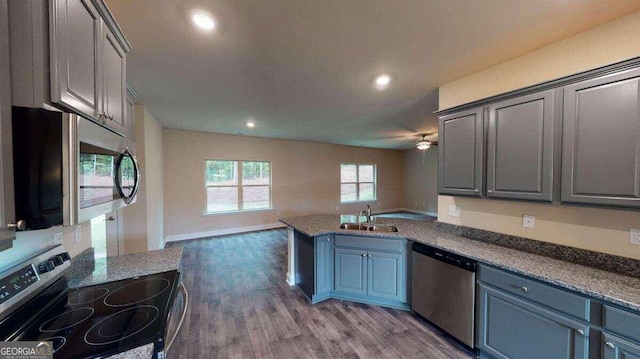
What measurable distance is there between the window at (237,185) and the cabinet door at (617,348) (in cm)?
609

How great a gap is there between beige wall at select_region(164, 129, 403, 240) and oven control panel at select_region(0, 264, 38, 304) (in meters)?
4.66

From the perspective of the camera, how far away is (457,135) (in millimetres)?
2385

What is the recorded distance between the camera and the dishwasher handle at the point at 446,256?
1966 millimetres

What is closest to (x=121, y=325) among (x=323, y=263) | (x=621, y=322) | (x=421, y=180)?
(x=323, y=263)

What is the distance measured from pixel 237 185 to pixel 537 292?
19.3ft

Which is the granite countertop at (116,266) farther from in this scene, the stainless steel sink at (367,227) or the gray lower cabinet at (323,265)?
the stainless steel sink at (367,227)

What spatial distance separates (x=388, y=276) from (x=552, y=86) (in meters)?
2.17

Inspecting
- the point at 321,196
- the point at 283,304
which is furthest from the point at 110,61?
the point at 321,196

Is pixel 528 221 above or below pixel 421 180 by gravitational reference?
below

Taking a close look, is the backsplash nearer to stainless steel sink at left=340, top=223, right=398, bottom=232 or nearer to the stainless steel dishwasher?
the stainless steel dishwasher

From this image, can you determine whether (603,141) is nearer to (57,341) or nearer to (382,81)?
(382,81)

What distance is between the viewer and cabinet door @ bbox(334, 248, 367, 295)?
2748 mm

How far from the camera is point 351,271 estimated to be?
2805 millimetres

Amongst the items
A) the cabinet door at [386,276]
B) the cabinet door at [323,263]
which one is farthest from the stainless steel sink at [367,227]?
the cabinet door at [386,276]
